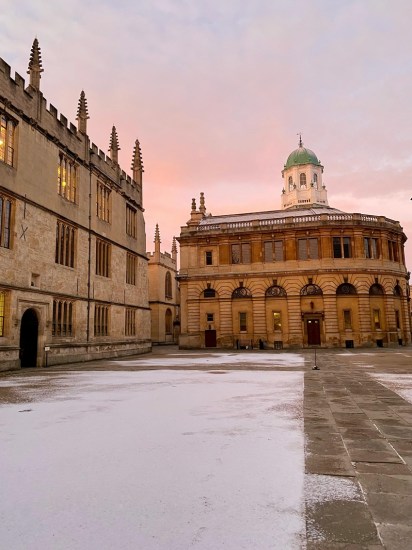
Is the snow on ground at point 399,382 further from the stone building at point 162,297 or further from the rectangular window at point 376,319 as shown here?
the stone building at point 162,297

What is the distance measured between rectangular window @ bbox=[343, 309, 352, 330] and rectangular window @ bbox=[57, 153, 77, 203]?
1160 inches

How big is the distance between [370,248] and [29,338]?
35.6m

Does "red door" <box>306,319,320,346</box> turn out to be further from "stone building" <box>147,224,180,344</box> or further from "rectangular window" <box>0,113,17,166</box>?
"rectangular window" <box>0,113,17,166</box>

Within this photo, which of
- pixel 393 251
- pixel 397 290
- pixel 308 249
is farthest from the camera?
pixel 393 251

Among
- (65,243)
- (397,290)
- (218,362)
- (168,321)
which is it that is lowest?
(218,362)

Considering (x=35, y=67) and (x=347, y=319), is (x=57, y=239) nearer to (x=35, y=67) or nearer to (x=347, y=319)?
(x=35, y=67)

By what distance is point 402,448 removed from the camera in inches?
227

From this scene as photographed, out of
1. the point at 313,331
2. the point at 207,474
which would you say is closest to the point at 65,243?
the point at 207,474

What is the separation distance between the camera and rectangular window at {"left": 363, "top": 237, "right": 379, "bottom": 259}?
43469 mm

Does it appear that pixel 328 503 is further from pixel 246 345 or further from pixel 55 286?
pixel 246 345

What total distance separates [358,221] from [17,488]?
4333cm

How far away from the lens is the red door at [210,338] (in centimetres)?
4441

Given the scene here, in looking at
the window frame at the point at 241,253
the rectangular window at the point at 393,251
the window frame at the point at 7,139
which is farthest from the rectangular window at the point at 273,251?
the window frame at the point at 7,139

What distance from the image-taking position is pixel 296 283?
42.7 meters
